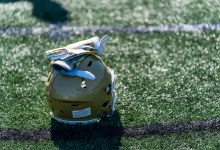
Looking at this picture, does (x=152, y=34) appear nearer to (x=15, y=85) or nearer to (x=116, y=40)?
(x=116, y=40)

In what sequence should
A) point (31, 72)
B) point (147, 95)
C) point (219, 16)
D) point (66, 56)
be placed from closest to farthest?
point (66, 56)
point (147, 95)
point (31, 72)
point (219, 16)

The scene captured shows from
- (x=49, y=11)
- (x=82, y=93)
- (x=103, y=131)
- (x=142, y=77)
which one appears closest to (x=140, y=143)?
(x=103, y=131)

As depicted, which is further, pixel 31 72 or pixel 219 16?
pixel 219 16

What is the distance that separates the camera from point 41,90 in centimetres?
454

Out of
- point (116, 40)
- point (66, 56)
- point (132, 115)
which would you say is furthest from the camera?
point (116, 40)

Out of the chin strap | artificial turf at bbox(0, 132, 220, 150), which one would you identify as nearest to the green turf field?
artificial turf at bbox(0, 132, 220, 150)

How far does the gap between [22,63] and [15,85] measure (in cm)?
40

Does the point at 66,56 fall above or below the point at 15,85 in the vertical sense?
above

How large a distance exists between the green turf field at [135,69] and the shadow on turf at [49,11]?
0.01m

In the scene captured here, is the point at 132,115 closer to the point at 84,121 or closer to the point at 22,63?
the point at 84,121

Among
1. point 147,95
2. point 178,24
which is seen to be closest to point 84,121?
point 147,95

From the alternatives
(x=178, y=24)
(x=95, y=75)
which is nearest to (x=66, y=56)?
(x=95, y=75)

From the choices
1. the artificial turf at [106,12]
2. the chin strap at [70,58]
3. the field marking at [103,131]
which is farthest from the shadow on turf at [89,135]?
the artificial turf at [106,12]

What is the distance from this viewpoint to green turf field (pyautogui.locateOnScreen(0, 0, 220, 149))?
3.91 meters
